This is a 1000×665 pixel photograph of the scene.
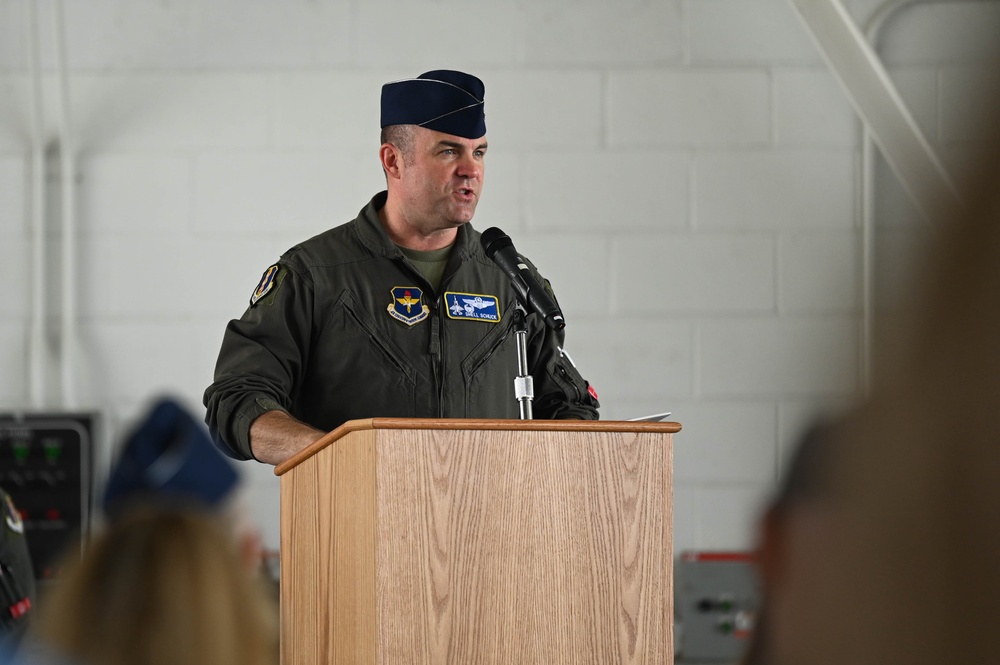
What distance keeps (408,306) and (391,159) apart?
1.17ft

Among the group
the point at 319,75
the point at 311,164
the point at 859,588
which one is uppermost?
the point at 319,75

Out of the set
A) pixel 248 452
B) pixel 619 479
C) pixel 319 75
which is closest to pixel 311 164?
pixel 319 75

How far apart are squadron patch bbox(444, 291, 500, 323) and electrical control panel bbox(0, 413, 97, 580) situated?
5.04 feet

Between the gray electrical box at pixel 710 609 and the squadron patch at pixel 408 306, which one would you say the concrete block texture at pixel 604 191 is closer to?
the gray electrical box at pixel 710 609

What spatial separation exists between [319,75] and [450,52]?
396 millimetres

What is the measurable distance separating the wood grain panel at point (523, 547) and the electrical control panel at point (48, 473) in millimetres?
2324

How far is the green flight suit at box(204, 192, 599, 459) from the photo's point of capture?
2246 mm

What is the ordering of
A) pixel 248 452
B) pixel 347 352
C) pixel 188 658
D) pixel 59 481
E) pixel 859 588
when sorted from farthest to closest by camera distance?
pixel 59 481 → pixel 347 352 → pixel 248 452 → pixel 188 658 → pixel 859 588

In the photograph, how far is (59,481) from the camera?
3404mm

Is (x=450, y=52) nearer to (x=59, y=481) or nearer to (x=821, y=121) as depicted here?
(x=821, y=121)

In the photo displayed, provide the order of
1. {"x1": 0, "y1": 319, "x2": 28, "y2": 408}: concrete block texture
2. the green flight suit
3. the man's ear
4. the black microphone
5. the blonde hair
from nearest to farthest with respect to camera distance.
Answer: the blonde hair < the black microphone < the green flight suit < the man's ear < {"x1": 0, "y1": 319, "x2": 28, "y2": 408}: concrete block texture

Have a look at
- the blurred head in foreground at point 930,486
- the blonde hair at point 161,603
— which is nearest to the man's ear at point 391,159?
the blonde hair at point 161,603

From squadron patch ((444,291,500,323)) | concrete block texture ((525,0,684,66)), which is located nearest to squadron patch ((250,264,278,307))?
squadron patch ((444,291,500,323))

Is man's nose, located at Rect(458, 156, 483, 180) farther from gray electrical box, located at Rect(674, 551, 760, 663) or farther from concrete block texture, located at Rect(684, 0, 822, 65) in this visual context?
gray electrical box, located at Rect(674, 551, 760, 663)
